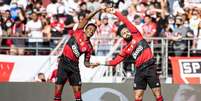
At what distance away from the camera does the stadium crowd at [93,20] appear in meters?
20.8

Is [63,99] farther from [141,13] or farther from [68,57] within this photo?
[141,13]

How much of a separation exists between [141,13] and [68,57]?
20.8 ft

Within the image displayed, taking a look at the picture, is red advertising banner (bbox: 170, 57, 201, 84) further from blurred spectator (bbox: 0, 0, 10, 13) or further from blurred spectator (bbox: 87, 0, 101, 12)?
blurred spectator (bbox: 0, 0, 10, 13)

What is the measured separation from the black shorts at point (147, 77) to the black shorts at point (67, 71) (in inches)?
60.3

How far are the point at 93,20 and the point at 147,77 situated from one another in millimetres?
6365

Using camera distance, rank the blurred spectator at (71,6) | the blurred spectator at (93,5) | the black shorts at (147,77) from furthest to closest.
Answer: the blurred spectator at (93,5) → the blurred spectator at (71,6) → the black shorts at (147,77)

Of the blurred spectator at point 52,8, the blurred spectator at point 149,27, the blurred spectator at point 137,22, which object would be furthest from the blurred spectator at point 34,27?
the blurred spectator at point 149,27

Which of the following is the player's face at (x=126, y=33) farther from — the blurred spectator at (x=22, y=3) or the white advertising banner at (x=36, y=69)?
the blurred spectator at (x=22, y=3)

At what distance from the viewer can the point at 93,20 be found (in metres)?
21.9

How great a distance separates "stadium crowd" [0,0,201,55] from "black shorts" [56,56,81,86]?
11.4 feet

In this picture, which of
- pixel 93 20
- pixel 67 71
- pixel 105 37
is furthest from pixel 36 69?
pixel 67 71

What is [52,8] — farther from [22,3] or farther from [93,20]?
[93,20]

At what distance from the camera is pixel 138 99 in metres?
15.9

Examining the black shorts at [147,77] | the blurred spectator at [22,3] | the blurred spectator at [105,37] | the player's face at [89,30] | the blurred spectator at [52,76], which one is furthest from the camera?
the blurred spectator at [22,3]
